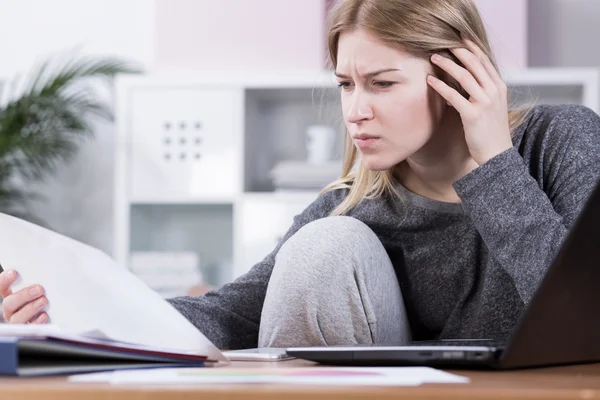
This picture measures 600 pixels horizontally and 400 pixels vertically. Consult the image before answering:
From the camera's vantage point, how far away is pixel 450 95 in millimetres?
1189

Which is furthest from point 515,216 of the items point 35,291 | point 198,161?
point 198,161

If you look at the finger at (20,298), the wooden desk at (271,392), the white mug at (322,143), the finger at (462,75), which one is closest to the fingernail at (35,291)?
the finger at (20,298)

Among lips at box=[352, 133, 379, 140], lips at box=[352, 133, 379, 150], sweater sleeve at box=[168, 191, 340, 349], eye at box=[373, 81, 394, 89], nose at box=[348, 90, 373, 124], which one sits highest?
eye at box=[373, 81, 394, 89]

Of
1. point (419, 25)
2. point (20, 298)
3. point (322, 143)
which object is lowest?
point (20, 298)

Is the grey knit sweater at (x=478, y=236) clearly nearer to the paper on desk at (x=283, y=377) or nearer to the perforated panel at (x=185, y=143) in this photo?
the paper on desk at (x=283, y=377)

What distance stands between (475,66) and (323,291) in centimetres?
42

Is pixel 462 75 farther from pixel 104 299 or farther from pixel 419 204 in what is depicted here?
pixel 104 299

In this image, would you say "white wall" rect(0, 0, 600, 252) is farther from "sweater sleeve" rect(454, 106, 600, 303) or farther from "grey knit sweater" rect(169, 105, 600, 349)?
"sweater sleeve" rect(454, 106, 600, 303)

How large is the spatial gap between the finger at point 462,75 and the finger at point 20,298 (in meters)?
0.64

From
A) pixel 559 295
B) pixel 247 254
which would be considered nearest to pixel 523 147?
pixel 559 295

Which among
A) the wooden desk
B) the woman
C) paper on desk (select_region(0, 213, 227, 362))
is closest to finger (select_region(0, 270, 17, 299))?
the woman

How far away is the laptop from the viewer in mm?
514

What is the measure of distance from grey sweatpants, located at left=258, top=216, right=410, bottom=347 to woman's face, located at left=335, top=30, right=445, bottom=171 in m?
0.19

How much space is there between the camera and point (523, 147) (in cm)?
130
